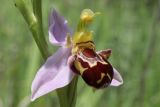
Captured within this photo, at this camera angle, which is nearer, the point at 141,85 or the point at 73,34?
the point at 73,34

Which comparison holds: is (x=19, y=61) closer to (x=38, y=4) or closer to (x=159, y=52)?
(x=159, y=52)

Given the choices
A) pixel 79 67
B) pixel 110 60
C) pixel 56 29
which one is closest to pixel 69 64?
pixel 79 67

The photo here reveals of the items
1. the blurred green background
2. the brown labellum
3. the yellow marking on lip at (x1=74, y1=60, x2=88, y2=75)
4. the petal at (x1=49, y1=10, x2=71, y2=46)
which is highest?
the petal at (x1=49, y1=10, x2=71, y2=46)

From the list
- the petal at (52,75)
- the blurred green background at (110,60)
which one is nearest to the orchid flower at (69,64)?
the petal at (52,75)

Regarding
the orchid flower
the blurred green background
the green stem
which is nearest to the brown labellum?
the orchid flower

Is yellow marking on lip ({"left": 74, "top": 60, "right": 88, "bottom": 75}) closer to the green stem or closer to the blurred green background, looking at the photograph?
the green stem

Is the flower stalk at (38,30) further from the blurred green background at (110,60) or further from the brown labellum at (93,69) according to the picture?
the blurred green background at (110,60)

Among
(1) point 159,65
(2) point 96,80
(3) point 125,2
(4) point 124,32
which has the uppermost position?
(2) point 96,80

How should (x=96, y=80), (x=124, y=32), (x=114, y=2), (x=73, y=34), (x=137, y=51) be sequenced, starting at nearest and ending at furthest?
1. (x=96, y=80)
2. (x=73, y=34)
3. (x=137, y=51)
4. (x=124, y=32)
5. (x=114, y=2)

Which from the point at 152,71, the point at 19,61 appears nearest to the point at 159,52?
the point at 152,71
